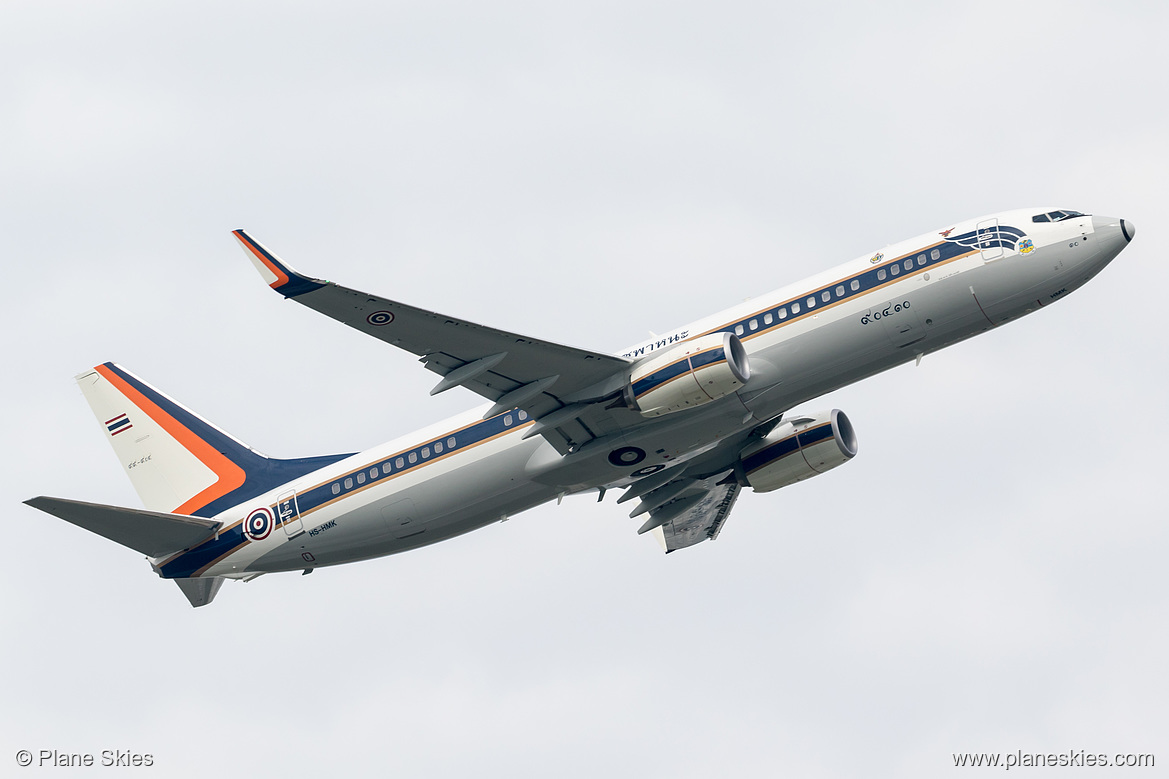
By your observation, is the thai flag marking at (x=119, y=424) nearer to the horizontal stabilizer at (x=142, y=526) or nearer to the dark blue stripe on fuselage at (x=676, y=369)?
the horizontal stabilizer at (x=142, y=526)

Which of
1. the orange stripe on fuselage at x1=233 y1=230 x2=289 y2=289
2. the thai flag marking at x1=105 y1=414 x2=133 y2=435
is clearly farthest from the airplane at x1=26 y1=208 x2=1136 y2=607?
the thai flag marking at x1=105 y1=414 x2=133 y2=435

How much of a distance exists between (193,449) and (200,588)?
578 cm

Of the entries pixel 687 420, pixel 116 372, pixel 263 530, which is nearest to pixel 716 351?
pixel 687 420

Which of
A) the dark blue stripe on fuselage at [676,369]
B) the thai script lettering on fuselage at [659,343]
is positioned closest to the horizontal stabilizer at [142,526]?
the thai script lettering on fuselage at [659,343]

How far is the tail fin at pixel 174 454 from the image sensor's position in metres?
48.8

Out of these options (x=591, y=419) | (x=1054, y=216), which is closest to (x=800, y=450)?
(x=591, y=419)

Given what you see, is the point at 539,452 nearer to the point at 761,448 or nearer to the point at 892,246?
the point at 761,448

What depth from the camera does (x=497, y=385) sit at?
1613 inches

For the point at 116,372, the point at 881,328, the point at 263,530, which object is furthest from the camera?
the point at 116,372

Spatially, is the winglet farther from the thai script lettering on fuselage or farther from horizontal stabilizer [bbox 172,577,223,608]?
horizontal stabilizer [bbox 172,577,223,608]

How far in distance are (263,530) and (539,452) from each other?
431 inches

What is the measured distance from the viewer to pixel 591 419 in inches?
1661

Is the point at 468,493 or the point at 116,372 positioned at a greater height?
the point at 116,372

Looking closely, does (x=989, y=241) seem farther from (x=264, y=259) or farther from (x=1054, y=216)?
(x=264, y=259)
